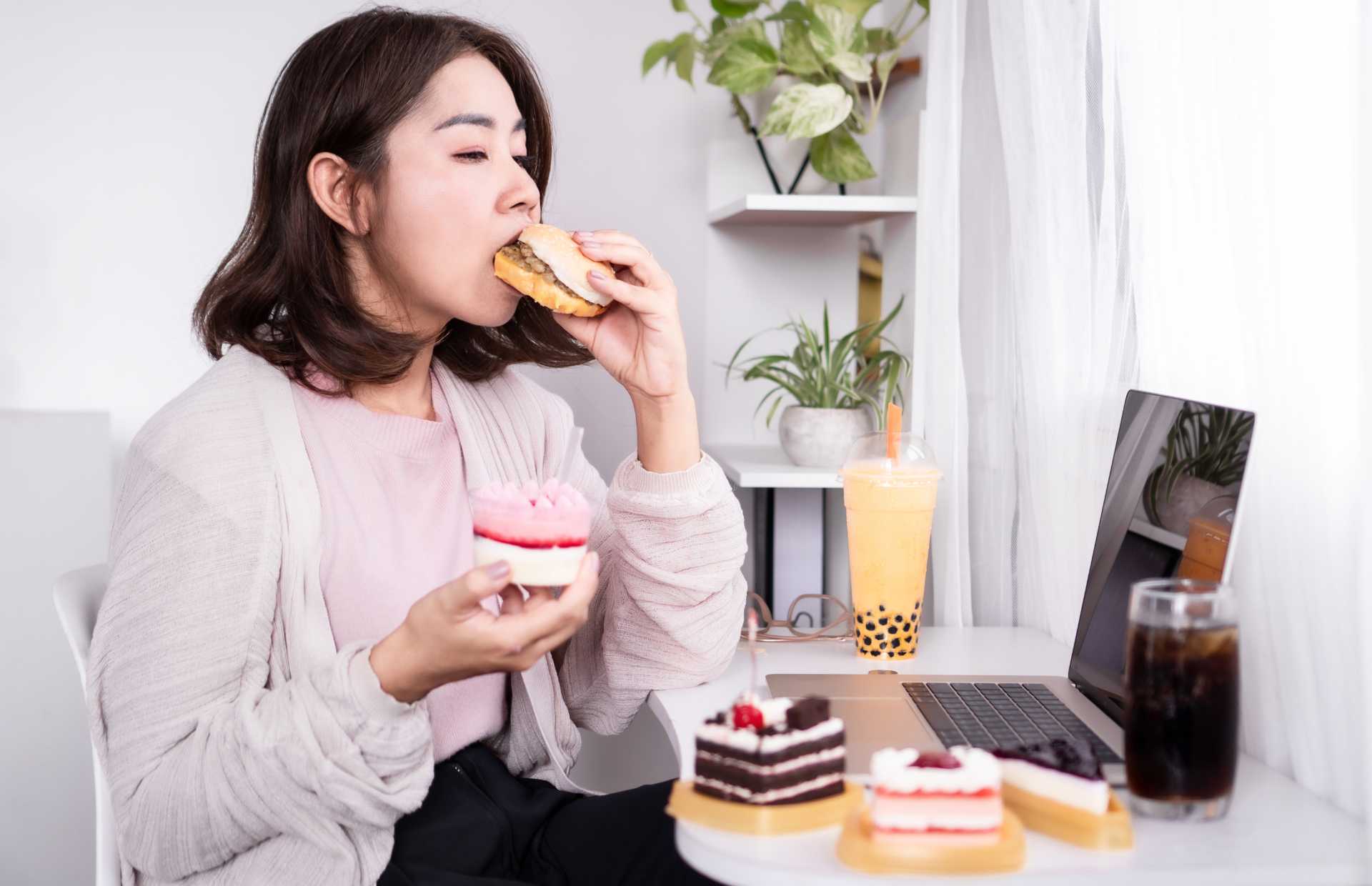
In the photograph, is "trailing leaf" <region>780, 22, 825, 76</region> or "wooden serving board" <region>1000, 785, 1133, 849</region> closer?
"wooden serving board" <region>1000, 785, 1133, 849</region>

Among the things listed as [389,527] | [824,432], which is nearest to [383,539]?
[389,527]

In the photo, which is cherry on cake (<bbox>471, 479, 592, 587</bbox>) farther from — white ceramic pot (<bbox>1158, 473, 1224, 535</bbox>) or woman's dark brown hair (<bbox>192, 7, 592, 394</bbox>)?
white ceramic pot (<bbox>1158, 473, 1224, 535</bbox>)

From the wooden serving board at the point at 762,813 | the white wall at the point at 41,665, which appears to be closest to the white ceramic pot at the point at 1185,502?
the wooden serving board at the point at 762,813

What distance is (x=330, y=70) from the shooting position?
1.29 meters

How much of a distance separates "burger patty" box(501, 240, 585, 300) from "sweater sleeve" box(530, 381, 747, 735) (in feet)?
0.69

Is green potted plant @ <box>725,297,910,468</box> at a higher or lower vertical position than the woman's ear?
lower

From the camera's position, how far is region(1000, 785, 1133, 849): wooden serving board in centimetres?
80

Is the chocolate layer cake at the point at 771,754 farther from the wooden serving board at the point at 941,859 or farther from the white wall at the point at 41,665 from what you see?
the white wall at the point at 41,665

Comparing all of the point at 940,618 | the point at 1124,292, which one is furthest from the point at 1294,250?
the point at 940,618

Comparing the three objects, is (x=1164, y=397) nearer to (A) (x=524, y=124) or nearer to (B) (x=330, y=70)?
(A) (x=524, y=124)

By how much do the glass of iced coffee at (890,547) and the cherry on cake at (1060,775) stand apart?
52 centimetres

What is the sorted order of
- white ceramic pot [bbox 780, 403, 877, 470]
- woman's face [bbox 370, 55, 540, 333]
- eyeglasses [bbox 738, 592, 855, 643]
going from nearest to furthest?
1. woman's face [bbox 370, 55, 540, 333]
2. eyeglasses [bbox 738, 592, 855, 643]
3. white ceramic pot [bbox 780, 403, 877, 470]

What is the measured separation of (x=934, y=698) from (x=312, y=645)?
580mm

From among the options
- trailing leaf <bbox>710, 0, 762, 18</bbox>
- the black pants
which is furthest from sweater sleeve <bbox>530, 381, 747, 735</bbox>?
trailing leaf <bbox>710, 0, 762, 18</bbox>
